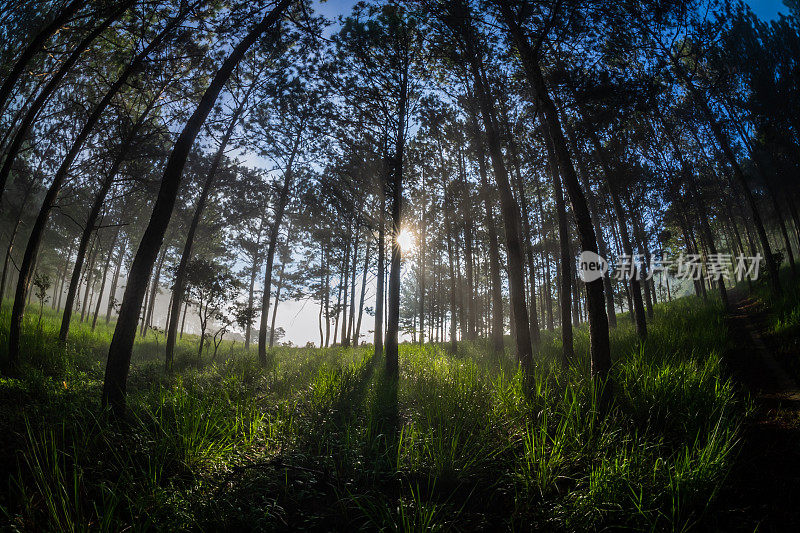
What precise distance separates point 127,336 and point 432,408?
440cm

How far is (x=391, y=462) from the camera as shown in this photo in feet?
9.59

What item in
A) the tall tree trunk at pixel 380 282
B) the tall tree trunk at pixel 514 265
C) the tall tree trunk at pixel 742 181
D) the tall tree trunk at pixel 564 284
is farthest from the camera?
the tall tree trunk at pixel 742 181

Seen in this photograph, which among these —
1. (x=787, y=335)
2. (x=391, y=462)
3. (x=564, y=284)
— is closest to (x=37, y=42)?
(x=391, y=462)

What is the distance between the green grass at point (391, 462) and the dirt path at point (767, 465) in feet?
0.50

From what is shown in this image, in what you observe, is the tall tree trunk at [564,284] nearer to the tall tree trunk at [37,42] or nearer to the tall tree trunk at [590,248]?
the tall tree trunk at [590,248]

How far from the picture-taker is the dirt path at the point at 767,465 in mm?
1965

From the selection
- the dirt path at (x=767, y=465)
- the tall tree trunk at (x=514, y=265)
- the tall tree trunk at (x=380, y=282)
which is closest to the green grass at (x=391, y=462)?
the dirt path at (x=767, y=465)

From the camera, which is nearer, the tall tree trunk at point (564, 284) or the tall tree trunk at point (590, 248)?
the tall tree trunk at point (590, 248)

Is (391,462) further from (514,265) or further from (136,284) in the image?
(514,265)

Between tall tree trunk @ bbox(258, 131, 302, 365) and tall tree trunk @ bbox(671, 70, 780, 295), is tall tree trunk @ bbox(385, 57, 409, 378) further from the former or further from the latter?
tall tree trunk @ bbox(671, 70, 780, 295)

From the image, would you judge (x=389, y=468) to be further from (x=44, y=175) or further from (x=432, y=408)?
(x=44, y=175)

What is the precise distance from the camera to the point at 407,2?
745 cm

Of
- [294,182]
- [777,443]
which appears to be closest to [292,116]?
[294,182]

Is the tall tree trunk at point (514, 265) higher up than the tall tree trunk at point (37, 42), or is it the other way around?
the tall tree trunk at point (37, 42)
